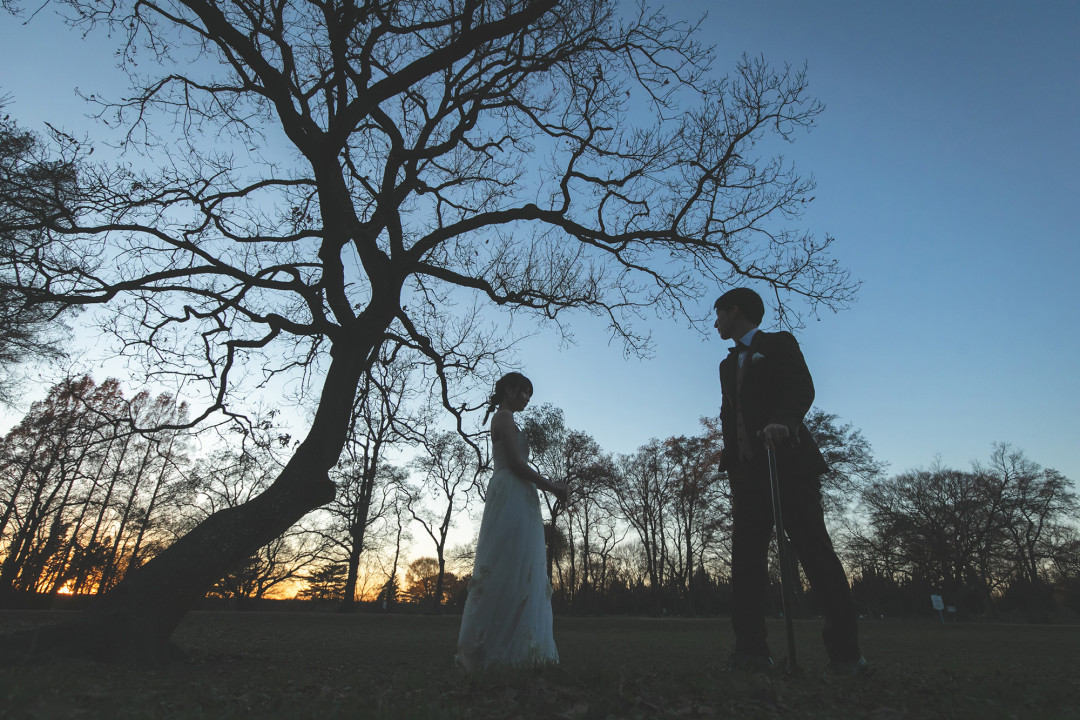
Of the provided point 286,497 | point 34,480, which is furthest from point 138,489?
point 286,497

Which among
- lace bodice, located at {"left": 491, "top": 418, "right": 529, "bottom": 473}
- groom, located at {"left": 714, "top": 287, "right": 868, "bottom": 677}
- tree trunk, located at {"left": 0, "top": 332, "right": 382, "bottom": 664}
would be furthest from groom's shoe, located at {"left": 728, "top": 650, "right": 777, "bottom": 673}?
tree trunk, located at {"left": 0, "top": 332, "right": 382, "bottom": 664}

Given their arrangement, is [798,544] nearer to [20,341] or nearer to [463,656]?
[463,656]

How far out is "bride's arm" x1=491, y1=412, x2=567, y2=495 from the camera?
14.5 ft

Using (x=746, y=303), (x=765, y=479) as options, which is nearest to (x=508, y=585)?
(x=765, y=479)

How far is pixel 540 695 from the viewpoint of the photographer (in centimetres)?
230

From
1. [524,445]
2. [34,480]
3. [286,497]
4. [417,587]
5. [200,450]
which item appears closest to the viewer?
[524,445]

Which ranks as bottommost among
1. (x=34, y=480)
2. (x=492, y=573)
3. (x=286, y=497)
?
(x=492, y=573)

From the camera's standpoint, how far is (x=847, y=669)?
3.09 metres

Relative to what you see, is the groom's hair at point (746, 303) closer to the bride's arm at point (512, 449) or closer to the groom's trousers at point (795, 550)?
the groom's trousers at point (795, 550)

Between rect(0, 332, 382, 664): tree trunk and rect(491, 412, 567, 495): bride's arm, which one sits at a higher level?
rect(491, 412, 567, 495): bride's arm

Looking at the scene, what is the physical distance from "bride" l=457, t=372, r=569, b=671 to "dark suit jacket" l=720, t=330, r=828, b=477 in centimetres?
142

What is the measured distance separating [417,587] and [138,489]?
3156cm

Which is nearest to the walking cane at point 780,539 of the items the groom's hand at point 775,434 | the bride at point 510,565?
the groom's hand at point 775,434

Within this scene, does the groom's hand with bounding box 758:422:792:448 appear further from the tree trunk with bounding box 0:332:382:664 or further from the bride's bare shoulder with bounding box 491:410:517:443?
the tree trunk with bounding box 0:332:382:664
